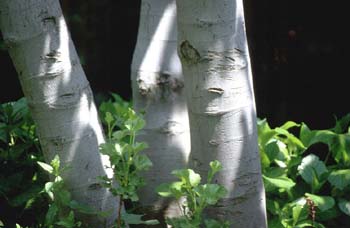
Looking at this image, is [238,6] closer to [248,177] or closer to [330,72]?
[248,177]

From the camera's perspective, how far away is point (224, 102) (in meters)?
1.91

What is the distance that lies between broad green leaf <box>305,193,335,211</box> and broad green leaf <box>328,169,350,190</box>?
2.5 inches

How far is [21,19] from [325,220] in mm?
1342

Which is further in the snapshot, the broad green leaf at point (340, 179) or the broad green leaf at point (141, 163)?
the broad green leaf at point (340, 179)

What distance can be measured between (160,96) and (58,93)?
46 cm

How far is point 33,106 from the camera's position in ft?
6.26

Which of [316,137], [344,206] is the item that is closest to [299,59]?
[316,137]

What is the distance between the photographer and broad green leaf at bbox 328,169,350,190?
227cm

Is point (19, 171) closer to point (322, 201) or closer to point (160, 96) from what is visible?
point (160, 96)

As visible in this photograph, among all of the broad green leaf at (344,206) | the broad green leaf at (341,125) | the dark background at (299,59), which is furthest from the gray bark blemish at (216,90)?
the dark background at (299,59)

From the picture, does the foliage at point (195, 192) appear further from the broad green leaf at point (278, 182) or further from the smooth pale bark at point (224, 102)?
the broad green leaf at point (278, 182)

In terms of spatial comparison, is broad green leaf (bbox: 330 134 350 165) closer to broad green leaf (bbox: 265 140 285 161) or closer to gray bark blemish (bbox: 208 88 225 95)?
broad green leaf (bbox: 265 140 285 161)

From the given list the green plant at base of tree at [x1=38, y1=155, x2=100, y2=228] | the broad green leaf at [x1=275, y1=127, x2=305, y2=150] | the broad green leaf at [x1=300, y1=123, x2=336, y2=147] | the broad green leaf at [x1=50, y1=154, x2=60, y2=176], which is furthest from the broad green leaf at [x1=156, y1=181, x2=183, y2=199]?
the broad green leaf at [x1=300, y1=123, x2=336, y2=147]

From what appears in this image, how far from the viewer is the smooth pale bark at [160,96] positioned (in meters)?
2.22
